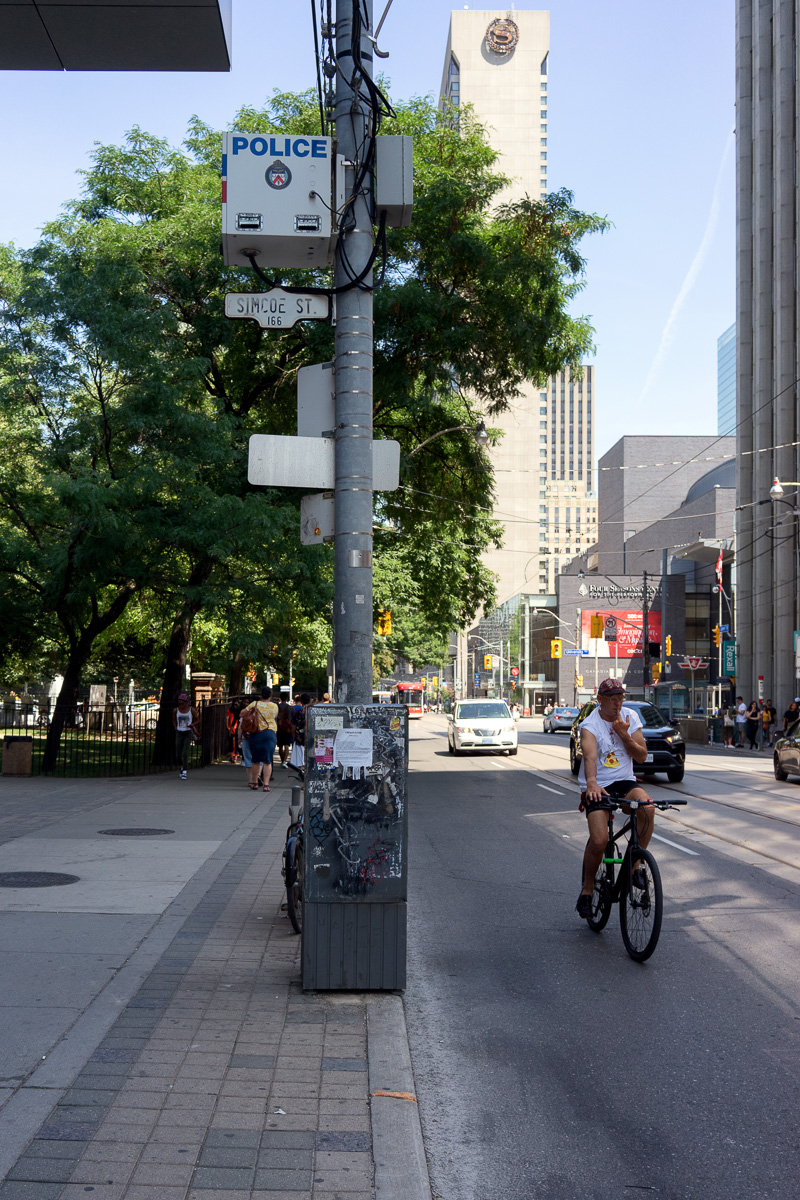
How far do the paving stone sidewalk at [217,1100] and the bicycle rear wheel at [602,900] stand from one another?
2230 mm

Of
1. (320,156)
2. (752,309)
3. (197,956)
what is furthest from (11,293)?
(752,309)

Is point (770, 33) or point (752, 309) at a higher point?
point (770, 33)

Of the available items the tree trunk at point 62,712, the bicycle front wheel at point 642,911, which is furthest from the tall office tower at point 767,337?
the bicycle front wheel at point 642,911

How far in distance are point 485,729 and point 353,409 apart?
2419cm

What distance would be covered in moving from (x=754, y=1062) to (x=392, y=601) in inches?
1008

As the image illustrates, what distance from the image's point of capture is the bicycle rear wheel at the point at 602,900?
754 cm

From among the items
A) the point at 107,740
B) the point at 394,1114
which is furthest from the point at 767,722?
the point at 394,1114

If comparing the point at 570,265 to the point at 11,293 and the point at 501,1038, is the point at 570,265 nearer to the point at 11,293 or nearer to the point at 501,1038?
the point at 11,293

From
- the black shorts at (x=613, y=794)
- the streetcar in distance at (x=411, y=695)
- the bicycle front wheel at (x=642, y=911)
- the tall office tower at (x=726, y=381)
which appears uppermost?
the tall office tower at (x=726, y=381)

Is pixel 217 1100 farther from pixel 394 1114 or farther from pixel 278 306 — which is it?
pixel 278 306

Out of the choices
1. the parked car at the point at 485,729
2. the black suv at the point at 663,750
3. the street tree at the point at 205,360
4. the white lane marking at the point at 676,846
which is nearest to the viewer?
the white lane marking at the point at 676,846

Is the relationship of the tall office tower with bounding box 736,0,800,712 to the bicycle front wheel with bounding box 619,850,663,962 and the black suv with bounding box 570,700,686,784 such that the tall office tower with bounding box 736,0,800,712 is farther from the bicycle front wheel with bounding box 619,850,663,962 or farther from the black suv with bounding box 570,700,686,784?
the bicycle front wheel with bounding box 619,850,663,962

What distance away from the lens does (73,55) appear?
8.64 meters

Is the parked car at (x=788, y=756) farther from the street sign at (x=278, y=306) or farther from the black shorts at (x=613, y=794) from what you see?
the street sign at (x=278, y=306)
